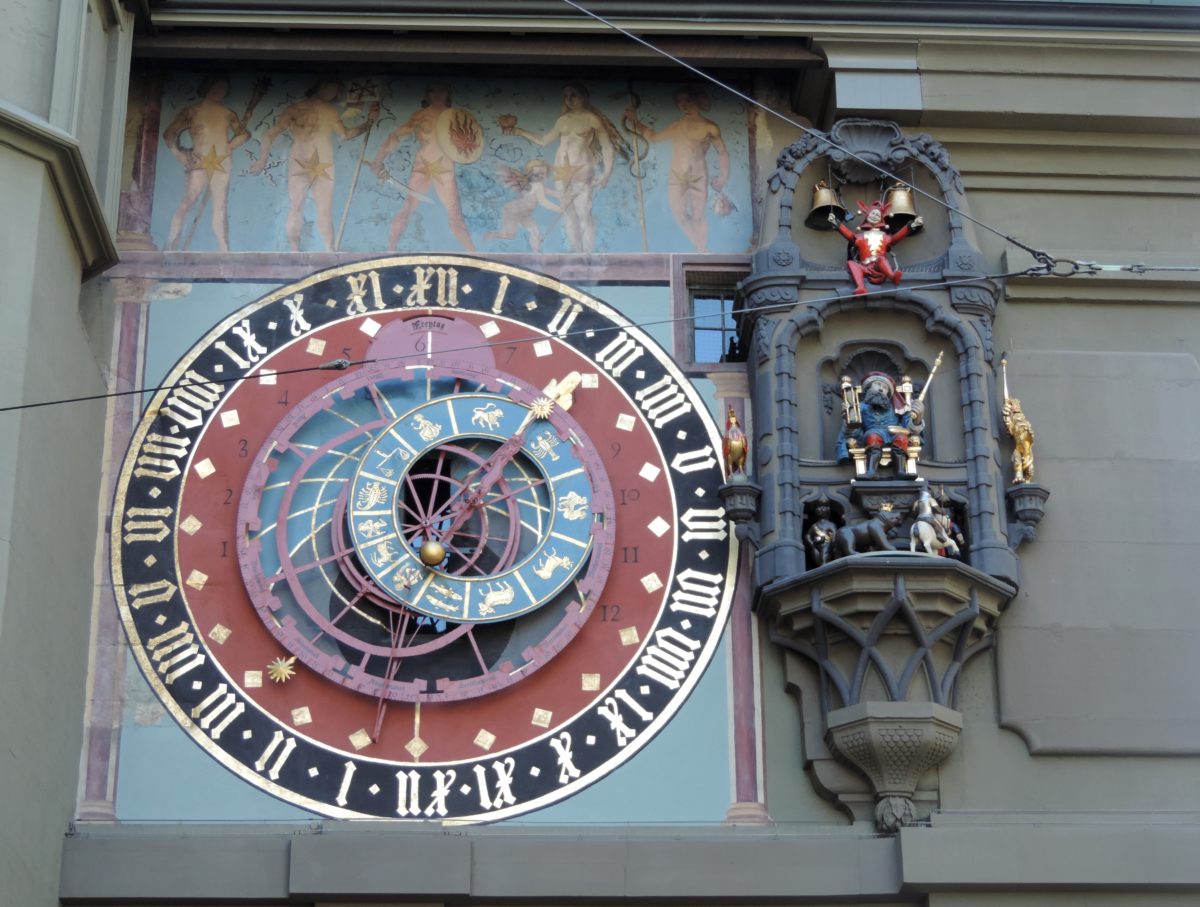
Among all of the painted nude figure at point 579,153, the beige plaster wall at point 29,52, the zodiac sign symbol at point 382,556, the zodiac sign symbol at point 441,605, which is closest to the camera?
the beige plaster wall at point 29,52

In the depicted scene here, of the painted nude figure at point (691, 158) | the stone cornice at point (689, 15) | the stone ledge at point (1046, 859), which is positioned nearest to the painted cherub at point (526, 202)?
the painted nude figure at point (691, 158)

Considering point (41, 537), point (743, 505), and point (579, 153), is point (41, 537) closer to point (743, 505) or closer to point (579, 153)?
point (743, 505)

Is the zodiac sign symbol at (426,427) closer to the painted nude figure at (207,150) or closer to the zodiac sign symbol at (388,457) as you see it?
the zodiac sign symbol at (388,457)

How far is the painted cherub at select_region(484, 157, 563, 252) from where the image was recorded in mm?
13375

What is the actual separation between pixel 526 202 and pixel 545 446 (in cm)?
167

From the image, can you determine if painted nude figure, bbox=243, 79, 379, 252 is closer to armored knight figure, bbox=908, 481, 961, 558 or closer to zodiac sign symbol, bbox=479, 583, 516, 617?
zodiac sign symbol, bbox=479, 583, 516, 617

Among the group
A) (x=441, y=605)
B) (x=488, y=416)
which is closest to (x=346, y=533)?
(x=441, y=605)

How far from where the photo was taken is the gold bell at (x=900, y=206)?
13039 millimetres

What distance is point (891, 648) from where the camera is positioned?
11977mm

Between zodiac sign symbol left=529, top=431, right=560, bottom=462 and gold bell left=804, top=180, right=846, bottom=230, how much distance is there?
1966 millimetres

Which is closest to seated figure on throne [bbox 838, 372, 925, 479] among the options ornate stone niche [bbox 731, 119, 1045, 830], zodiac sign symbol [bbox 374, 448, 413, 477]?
ornate stone niche [bbox 731, 119, 1045, 830]

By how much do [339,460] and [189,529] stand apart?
89 centimetres

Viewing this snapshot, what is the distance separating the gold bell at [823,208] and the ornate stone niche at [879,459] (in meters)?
0.02

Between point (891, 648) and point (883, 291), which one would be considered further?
point (883, 291)
